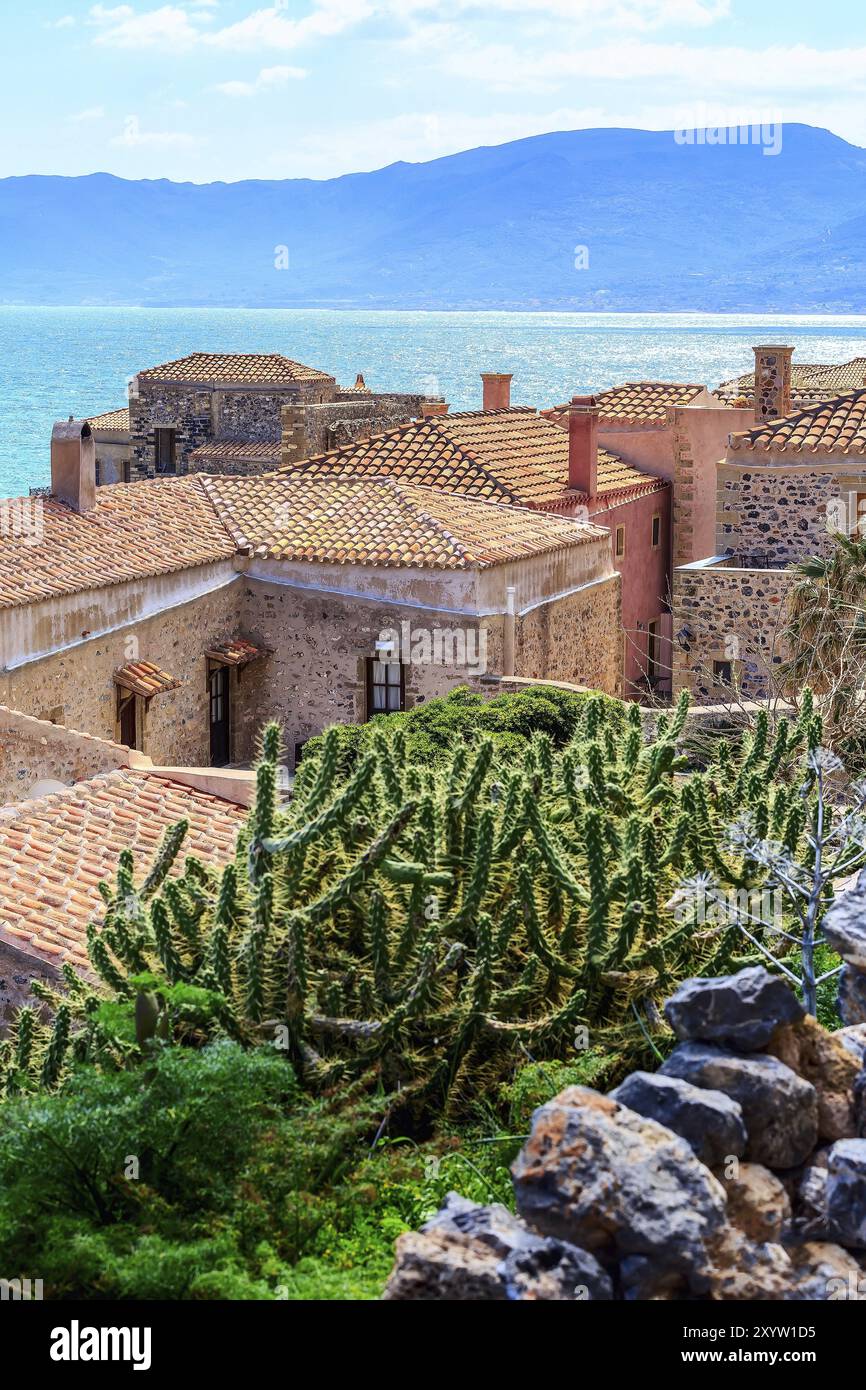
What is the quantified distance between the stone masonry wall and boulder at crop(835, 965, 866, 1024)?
43.7 ft

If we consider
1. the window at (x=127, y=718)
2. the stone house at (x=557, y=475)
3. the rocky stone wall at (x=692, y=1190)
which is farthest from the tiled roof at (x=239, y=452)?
the rocky stone wall at (x=692, y=1190)

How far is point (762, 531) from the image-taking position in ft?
94.3

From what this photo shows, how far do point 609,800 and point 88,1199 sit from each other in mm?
4485

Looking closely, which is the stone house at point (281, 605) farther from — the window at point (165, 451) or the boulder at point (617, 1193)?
the window at point (165, 451)

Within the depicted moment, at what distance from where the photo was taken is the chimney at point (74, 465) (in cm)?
2381

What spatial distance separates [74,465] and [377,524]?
4.44m

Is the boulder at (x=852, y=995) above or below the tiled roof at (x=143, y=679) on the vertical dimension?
above

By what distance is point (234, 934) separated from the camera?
32.6 feet

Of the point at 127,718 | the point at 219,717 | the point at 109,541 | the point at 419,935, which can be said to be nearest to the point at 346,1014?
the point at 419,935

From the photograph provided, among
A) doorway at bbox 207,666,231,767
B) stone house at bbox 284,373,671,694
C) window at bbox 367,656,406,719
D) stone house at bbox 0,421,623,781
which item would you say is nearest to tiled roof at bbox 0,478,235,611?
stone house at bbox 0,421,623,781

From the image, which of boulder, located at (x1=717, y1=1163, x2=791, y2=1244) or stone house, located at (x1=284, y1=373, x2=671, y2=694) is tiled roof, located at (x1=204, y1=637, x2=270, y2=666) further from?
boulder, located at (x1=717, y1=1163, x2=791, y2=1244)

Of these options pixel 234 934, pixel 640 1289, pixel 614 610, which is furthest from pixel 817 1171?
pixel 614 610

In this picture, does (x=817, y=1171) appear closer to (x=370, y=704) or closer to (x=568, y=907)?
(x=568, y=907)

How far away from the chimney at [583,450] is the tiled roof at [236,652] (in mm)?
9714
